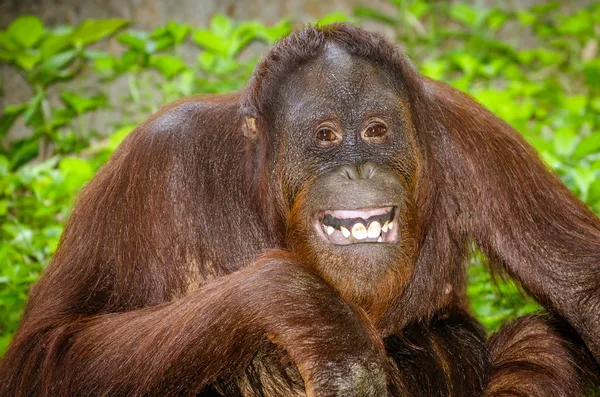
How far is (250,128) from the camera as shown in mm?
3852

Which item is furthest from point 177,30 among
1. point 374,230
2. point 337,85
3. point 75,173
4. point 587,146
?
point 374,230

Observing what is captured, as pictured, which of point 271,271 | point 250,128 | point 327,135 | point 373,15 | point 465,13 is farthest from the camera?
point 465,13

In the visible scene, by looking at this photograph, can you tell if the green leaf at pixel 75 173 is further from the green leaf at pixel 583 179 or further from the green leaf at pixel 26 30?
the green leaf at pixel 583 179

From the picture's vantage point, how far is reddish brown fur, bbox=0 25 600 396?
11.2 ft

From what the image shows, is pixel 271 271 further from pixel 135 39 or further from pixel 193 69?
pixel 193 69

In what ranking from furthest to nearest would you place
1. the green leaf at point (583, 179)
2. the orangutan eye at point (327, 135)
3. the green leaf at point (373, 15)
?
the green leaf at point (373, 15) < the green leaf at point (583, 179) < the orangutan eye at point (327, 135)

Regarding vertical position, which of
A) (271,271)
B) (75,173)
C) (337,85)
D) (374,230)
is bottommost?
(271,271)

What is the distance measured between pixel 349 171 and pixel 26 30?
360 cm

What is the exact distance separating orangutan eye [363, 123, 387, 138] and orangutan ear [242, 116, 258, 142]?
18.6 inches

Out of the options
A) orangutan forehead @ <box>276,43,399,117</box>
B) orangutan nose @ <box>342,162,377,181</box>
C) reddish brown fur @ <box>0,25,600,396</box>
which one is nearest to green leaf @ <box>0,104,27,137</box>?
reddish brown fur @ <box>0,25,600,396</box>

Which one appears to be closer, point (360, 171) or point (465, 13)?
point (360, 171)

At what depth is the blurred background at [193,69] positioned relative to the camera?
5789 mm

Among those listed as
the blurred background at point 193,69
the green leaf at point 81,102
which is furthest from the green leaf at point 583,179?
the green leaf at point 81,102

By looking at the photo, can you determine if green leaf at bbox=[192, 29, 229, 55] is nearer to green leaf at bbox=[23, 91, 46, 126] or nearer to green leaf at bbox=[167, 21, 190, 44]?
green leaf at bbox=[167, 21, 190, 44]
